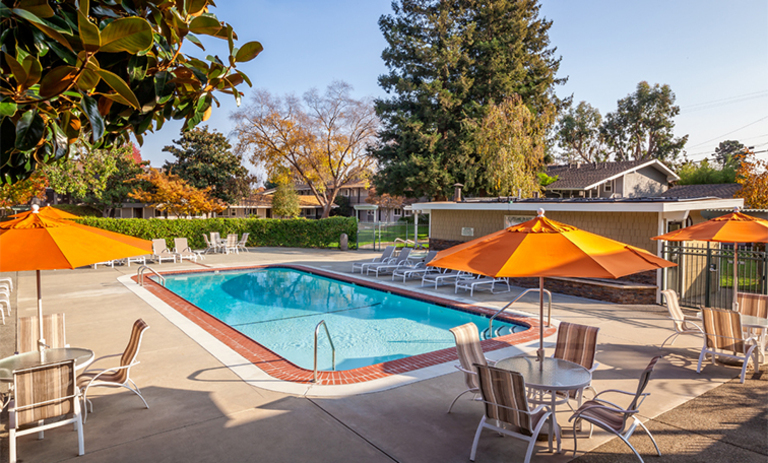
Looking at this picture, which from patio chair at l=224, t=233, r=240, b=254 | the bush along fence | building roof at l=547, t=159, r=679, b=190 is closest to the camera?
patio chair at l=224, t=233, r=240, b=254

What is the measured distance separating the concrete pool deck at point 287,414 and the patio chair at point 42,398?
0.94ft

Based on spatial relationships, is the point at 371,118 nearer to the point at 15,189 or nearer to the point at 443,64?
the point at 443,64

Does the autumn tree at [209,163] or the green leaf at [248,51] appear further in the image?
the autumn tree at [209,163]

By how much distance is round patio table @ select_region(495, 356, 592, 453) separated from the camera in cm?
444

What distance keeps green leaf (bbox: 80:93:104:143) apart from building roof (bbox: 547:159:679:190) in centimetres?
3285

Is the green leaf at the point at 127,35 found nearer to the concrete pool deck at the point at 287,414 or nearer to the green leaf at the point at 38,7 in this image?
the green leaf at the point at 38,7

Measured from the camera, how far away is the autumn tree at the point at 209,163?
1511 inches

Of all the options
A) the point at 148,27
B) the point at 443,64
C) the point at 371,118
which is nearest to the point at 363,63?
the point at 371,118

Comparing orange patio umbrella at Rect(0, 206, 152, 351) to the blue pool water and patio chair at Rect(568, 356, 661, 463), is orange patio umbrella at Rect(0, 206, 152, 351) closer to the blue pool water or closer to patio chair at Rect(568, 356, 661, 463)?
the blue pool water

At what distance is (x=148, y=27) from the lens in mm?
1771

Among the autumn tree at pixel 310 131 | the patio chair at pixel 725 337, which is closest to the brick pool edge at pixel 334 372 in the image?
the patio chair at pixel 725 337

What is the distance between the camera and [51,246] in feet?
14.8

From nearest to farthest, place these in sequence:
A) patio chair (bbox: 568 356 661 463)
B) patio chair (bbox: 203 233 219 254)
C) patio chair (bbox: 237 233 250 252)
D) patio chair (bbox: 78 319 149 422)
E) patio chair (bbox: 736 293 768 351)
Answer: patio chair (bbox: 568 356 661 463) → patio chair (bbox: 78 319 149 422) → patio chair (bbox: 736 293 768 351) → patio chair (bbox: 203 233 219 254) → patio chair (bbox: 237 233 250 252)

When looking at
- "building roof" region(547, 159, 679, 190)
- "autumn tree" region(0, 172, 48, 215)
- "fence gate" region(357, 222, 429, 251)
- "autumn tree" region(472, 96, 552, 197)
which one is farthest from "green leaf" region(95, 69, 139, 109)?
"building roof" region(547, 159, 679, 190)
